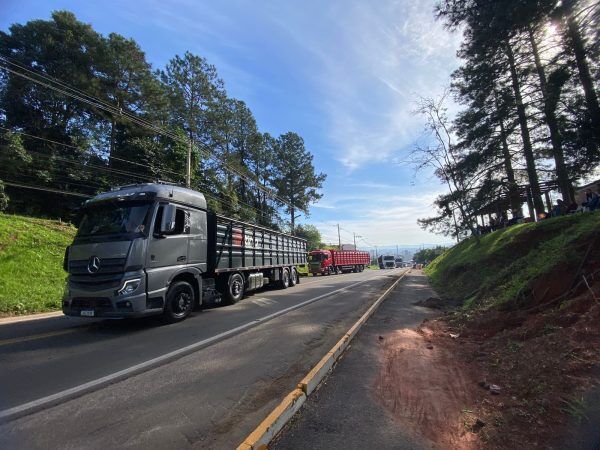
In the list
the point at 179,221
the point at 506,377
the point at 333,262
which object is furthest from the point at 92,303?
the point at 333,262

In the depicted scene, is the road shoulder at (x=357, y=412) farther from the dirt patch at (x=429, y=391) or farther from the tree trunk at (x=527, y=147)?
the tree trunk at (x=527, y=147)

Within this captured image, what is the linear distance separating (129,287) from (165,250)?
4.29 feet

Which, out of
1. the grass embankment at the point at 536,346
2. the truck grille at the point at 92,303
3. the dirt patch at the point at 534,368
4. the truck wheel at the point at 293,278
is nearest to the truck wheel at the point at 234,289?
the truck grille at the point at 92,303

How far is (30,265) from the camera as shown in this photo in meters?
14.5

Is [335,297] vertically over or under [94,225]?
under

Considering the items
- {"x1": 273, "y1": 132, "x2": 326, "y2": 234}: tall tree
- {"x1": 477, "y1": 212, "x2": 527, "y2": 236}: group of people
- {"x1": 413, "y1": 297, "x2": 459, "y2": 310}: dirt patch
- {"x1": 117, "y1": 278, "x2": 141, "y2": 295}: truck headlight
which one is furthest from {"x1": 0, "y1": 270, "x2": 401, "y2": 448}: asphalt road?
{"x1": 273, "y1": 132, "x2": 326, "y2": 234}: tall tree

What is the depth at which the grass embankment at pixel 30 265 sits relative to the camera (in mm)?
11531

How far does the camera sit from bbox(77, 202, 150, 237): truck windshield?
26.6 feet

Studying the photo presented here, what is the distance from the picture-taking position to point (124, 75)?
33.9 m

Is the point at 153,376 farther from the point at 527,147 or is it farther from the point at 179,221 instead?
the point at 527,147

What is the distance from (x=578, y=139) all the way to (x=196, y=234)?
1273 cm

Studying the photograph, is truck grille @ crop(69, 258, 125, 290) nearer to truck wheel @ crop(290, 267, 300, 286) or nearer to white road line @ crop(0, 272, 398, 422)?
white road line @ crop(0, 272, 398, 422)

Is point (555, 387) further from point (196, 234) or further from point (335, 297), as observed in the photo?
point (335, 297)

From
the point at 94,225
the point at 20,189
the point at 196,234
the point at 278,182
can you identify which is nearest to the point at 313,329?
the point at 196,234
